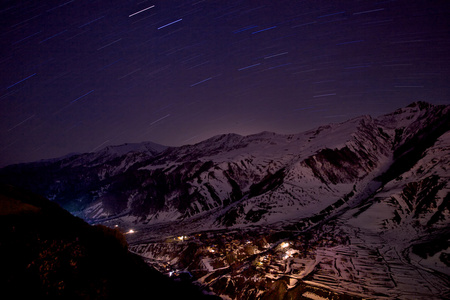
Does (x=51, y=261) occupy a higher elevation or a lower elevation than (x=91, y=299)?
higher

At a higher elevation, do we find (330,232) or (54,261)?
(54,261)

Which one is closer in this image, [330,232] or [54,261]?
[54,261]

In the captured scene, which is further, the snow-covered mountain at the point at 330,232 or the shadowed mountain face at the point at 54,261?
the snow-covered mountain at the point at 330,232

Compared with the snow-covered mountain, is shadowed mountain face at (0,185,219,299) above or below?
above

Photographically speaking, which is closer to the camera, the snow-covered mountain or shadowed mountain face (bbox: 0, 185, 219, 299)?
shadowed mountain face (bbox: 0, 185, 219, 299)

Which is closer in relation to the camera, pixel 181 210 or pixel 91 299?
pixel 91 299

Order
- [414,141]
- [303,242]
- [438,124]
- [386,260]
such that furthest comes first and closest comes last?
[414,141]
[438,124]
[303,242]
[386,260]

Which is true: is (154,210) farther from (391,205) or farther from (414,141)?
(414,141)

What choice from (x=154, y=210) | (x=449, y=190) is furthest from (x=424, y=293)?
(x=154, y=210)
